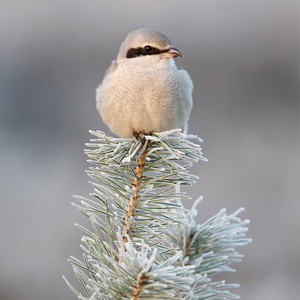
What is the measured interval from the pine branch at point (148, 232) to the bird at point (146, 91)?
1.18ft

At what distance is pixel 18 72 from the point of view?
4227 millimetres

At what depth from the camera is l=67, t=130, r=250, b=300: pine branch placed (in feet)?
2.17

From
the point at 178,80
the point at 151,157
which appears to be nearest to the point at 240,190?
the point at 178,80

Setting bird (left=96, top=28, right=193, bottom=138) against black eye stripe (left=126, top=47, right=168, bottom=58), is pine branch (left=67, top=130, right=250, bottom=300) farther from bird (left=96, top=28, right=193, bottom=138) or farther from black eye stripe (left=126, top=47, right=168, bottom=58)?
black eye stripe (left=126, top=47, right=168, bottom=58)

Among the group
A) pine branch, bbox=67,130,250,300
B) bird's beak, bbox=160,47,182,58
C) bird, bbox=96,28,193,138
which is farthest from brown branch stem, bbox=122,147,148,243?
bird's beak, bbox=160,47,182,58

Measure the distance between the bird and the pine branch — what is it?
361 mm

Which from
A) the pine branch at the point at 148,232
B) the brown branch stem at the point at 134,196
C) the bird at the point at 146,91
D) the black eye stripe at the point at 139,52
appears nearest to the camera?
the pine branch at the point at 148,232

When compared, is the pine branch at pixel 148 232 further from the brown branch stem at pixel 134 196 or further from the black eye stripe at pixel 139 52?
the black eye stripe at pixel 139 52

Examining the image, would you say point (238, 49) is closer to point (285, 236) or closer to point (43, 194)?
point (285, 236)

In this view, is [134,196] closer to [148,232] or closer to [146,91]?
[148,232]

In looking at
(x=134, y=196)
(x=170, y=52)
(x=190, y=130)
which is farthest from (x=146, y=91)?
(x=190, y=130)

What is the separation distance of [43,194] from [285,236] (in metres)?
1.78

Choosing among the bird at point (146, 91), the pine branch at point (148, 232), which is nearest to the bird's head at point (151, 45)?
the bird at point (146, 91)

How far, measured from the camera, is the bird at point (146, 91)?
142cm
